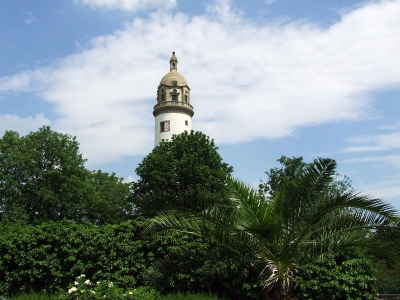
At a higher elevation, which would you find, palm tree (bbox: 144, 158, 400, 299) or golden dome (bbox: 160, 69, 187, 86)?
golden dome (bbox: 160, 69, 187, 86)

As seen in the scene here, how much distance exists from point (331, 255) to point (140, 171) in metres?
19.2

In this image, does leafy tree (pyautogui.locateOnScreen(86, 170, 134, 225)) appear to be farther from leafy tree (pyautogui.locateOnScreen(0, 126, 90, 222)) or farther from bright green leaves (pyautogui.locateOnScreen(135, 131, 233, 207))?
bright green leaves (pyautogui.locateOnScreen(135, 131, 233, 207))

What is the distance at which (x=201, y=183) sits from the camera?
1115 inches

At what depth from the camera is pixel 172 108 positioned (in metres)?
43.7

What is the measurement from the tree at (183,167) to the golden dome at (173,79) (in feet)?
47.8

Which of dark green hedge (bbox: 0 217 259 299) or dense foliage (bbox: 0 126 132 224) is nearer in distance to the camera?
dark green hedge (bbox: 0 217 259 299)

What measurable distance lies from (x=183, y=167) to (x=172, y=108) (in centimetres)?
1558

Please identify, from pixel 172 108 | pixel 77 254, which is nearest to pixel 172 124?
pixel 172 108

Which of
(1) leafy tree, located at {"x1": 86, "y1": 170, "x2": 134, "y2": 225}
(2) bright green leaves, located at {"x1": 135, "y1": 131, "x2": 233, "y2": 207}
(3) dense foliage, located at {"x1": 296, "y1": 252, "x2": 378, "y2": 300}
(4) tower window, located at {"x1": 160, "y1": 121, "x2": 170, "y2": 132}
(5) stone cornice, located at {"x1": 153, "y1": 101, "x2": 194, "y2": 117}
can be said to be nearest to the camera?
(3) dense foliage, located at {"x1": 296, "y1": 252, "x2": 378, "y2": 300}

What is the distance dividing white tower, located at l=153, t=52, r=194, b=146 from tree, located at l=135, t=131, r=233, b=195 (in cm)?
1114

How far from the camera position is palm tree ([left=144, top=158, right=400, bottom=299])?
389 inches

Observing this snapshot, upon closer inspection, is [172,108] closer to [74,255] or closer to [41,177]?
[41,177]

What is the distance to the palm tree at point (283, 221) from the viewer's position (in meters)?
9.88

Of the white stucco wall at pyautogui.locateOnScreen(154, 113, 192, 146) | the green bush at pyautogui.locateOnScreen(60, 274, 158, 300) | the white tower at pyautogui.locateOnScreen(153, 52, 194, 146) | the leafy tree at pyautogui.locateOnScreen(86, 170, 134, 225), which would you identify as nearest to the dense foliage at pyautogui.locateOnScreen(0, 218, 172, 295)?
the green bush at pyautogui.locateOnScreen(60, 274, 158, 300)
